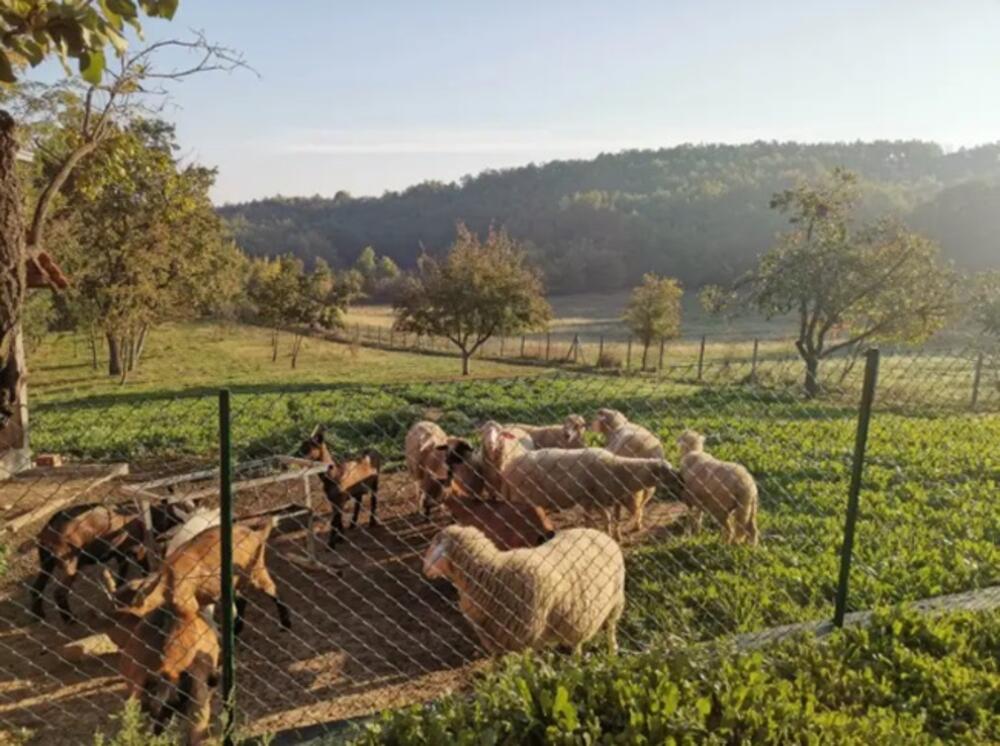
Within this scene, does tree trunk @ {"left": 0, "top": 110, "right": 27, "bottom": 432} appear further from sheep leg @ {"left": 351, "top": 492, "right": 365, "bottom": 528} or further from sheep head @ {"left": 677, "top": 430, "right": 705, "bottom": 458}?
sheep head @ {"left": 677, "top": 430, "right": 705, "bottom": 458}

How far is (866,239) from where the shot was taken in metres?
23.9

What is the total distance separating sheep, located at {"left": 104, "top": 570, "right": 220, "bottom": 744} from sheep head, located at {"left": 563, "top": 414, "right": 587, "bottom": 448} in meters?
6.55

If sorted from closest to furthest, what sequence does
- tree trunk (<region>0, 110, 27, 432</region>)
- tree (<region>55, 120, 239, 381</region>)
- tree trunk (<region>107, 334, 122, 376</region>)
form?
1. tree trunk (<region>0, 110, 27, 432</region>)
2. tree (<region>55, 120, 239, 381</region>)
3. tree trunk (<region>107, 334, 122, 376</region>)

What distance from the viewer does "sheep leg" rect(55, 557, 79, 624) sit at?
688 cm

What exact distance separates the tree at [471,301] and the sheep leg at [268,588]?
25.5 m

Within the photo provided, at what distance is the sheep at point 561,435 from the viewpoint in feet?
35.7

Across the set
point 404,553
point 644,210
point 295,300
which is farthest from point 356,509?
point 644,210

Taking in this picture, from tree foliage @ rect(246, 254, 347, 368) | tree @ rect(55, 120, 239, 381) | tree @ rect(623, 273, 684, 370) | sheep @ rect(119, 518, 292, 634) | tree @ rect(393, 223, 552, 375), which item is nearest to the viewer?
sheep @ rect(119, 518, 292, 634)

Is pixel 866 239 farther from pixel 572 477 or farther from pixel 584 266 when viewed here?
pixel 584 266

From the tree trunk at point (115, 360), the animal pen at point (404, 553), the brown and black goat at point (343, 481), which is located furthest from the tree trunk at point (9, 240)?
the tree trunk at point (115, 360)

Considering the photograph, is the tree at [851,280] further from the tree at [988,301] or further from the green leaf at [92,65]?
the green leaf at [92,65]

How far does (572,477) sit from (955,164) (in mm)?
166626

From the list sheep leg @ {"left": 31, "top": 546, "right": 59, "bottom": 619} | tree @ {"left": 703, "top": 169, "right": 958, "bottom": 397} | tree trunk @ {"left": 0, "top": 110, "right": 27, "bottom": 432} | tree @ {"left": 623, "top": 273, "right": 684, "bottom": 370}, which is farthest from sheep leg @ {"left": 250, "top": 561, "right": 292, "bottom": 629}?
tree @ {"left": 623, "top": 273, "right": 684, "bottom": 370}

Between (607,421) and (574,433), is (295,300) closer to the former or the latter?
(607,421)
